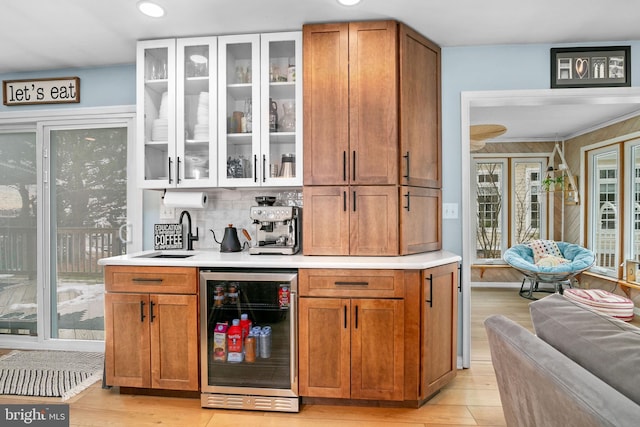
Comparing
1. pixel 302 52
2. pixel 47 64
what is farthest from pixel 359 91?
pixel 47 64

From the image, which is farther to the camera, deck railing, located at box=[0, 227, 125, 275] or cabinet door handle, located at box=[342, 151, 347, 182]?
deck railing, located at box=[0, 227, 125, 275]

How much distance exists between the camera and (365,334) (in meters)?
2.21

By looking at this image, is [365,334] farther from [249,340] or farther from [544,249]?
[544,249]

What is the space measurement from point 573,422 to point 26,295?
4152 mm

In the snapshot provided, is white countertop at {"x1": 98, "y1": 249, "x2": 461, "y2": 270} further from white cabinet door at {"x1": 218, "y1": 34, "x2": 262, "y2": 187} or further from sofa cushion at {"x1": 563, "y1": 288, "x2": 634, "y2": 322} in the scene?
sofa cushion at {"x1": 563, "y1": 288, "x2": 634, "y2": 322}

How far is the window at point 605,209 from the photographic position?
480 centimetres

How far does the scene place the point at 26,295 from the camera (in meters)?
3.41

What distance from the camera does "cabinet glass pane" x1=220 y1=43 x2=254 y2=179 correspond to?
105 inches

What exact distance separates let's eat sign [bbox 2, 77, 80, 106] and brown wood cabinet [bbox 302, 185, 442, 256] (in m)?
2.33

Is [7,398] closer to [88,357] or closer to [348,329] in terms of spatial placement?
[88,357]

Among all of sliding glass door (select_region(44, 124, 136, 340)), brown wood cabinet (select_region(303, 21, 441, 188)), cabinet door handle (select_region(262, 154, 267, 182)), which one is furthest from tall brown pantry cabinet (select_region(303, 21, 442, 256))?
sliding glass door (select_region(44, 124, 136, 340))

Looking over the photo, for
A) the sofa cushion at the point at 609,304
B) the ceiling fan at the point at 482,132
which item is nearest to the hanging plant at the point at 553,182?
the sofa cushion at the point at 609,304

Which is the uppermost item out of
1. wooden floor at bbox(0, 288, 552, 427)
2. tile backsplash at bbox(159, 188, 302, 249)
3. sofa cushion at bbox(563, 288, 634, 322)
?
tile backsplash at bbox(159, 188, 302, 249)

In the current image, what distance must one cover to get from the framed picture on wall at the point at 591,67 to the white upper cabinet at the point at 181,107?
2560 mm
